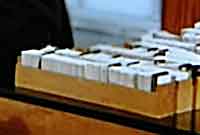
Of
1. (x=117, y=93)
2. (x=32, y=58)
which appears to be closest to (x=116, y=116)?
(x=117, y=93)

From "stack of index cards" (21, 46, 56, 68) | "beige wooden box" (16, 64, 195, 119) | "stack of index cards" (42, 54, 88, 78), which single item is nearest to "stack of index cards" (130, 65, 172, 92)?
"beige wooden box" (16, 64, 195, 119)

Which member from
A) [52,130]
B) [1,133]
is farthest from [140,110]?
[1,133]

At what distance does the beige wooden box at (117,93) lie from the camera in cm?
141

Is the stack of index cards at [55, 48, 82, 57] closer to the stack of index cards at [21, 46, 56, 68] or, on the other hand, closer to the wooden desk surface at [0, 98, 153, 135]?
the stack of index cards at [21, 46, 56, 68]

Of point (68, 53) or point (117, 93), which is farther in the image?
point (68, 53)

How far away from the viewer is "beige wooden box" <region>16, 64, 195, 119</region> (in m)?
1.41

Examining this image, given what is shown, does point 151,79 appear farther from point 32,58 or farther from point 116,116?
point 32,58

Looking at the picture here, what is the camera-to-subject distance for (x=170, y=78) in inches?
56.1

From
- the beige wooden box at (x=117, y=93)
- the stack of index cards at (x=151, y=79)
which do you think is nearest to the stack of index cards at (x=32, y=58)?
the beige wooden box at (x=117, y=93)

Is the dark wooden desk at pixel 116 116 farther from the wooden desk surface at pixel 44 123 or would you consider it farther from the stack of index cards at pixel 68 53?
the stack of index cards at pixel 68 53

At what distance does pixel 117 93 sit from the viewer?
1467mm

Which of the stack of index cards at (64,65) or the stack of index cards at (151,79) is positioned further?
the stack of index cards at (64,65)

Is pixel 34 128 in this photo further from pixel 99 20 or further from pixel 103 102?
pixel 99 20

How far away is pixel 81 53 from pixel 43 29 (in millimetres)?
1131
